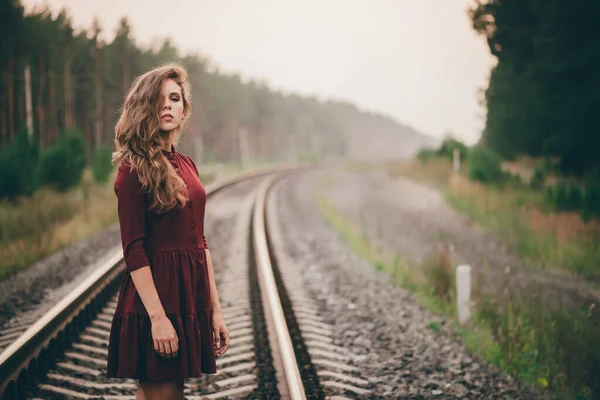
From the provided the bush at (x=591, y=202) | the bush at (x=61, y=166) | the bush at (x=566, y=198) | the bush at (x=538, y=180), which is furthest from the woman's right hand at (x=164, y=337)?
the bush at (x=61, y=166)

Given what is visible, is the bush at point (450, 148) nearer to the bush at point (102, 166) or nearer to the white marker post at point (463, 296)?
the bush at point (102, 166)

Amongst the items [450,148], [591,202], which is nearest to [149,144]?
[591,202]

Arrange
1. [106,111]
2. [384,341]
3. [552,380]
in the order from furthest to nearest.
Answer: [106,111], [384,341], [552,380]

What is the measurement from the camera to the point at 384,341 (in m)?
4.66

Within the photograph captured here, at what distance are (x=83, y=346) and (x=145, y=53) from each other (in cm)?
5044

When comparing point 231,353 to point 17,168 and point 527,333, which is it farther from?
point 17,168

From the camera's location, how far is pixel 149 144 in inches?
83.0

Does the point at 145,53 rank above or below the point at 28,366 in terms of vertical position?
above

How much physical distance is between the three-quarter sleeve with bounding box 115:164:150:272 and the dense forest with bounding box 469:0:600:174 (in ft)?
40.7

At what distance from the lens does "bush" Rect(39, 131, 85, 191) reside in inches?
613

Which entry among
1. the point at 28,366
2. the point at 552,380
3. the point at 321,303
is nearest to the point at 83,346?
the point at 28,366

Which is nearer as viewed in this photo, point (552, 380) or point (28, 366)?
point (28, 366)

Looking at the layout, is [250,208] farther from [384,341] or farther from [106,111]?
[106,111]

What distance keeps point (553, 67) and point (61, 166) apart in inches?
561
